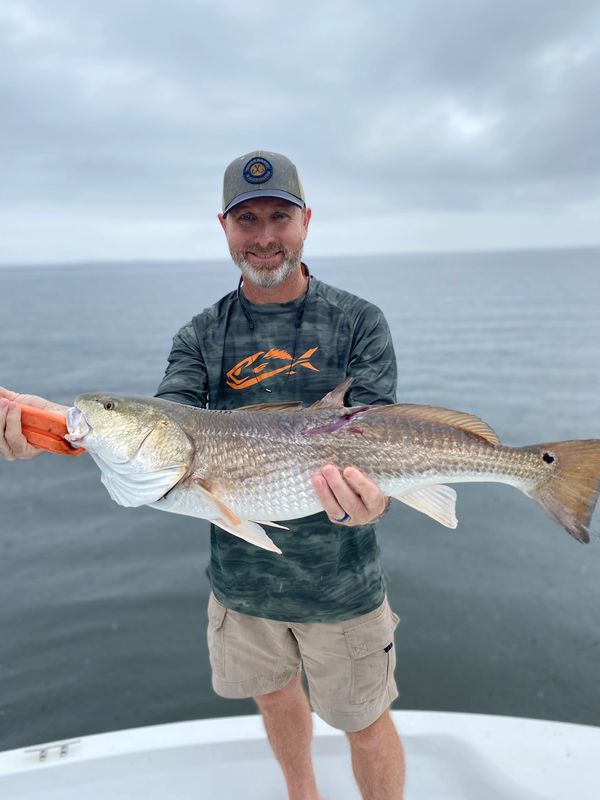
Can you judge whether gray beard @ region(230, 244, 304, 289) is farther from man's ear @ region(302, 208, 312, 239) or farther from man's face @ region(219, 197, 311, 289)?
man's ear @ region(302, 208, 312, 239)

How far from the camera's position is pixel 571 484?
9.21 ft

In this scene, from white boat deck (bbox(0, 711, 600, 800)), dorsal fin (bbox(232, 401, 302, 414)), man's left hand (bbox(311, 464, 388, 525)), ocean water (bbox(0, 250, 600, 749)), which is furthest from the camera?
ocean water (bbox(0, 250, 600, 749))

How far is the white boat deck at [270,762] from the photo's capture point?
3.54m

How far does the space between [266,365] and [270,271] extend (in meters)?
0.54

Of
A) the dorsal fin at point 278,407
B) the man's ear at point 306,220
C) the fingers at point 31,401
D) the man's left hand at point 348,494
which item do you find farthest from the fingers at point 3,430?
the man's ear at point 306,220

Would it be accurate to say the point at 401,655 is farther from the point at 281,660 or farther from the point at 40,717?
the point at 40,717

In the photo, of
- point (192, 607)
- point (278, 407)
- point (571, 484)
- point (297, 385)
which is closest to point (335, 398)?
point (278, 407)

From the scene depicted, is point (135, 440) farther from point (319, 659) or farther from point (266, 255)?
point (319, 659)

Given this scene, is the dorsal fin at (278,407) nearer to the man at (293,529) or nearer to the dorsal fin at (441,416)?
the man at (293,529)

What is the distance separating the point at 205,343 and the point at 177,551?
4489mm

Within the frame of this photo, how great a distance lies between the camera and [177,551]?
23.4 ft

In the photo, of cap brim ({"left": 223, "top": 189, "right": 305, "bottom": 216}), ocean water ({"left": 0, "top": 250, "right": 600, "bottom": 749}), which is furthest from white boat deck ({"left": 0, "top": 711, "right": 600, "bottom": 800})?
cap brim ({"left": 223, "top": 189, "right": 305, "bottom": 216})

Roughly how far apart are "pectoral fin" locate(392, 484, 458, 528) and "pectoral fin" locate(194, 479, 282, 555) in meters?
0.75

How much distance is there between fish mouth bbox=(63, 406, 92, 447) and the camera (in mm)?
2852
